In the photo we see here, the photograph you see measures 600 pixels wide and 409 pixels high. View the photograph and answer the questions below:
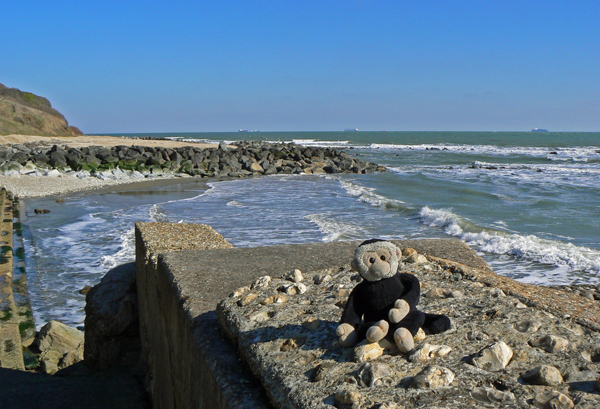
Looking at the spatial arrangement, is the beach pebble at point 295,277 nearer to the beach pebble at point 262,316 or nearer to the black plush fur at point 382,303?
the beach pebble at point 262,316

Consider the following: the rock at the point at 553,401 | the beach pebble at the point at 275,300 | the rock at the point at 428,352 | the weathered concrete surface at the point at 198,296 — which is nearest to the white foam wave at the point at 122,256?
the weathered concrete surface at the point at 198,296

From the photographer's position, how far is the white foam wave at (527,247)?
834 centimetres

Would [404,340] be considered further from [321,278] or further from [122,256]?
[122,256]

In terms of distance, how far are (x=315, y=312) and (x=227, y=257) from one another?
1.56 m

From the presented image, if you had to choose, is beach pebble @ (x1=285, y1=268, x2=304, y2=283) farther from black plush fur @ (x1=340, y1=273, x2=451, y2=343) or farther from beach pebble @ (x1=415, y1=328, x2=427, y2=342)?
beach pebble @ (x1=415, y1=328, x2=427, y2=342)

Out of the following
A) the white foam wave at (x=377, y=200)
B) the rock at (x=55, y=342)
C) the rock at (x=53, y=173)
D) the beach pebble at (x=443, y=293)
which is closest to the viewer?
the beach pebble at (x=443, y=293)

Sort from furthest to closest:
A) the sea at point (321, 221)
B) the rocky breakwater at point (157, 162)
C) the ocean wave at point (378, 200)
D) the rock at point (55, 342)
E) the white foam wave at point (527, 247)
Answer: the rocky breakwater at point (157, 162) → the ocean wave at point (378, 200) → the white foam wave at point (527, 247) → the sea at point (321, 221) → the rock at point (55, 342)

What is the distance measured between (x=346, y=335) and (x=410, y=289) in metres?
0.32

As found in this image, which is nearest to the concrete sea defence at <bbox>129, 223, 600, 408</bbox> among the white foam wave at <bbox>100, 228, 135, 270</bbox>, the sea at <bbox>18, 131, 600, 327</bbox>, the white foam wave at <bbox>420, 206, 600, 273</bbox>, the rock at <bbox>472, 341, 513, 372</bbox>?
the rock at <bbox>472, 341, 513, 372</bbox>

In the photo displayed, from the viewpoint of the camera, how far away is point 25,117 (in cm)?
4869

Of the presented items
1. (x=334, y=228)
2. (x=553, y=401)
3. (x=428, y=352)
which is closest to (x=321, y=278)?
(x=428, y=352)

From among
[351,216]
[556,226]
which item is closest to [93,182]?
[351,216]

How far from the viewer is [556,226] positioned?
12.1m

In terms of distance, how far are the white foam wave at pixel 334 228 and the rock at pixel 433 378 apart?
26.3 ft
